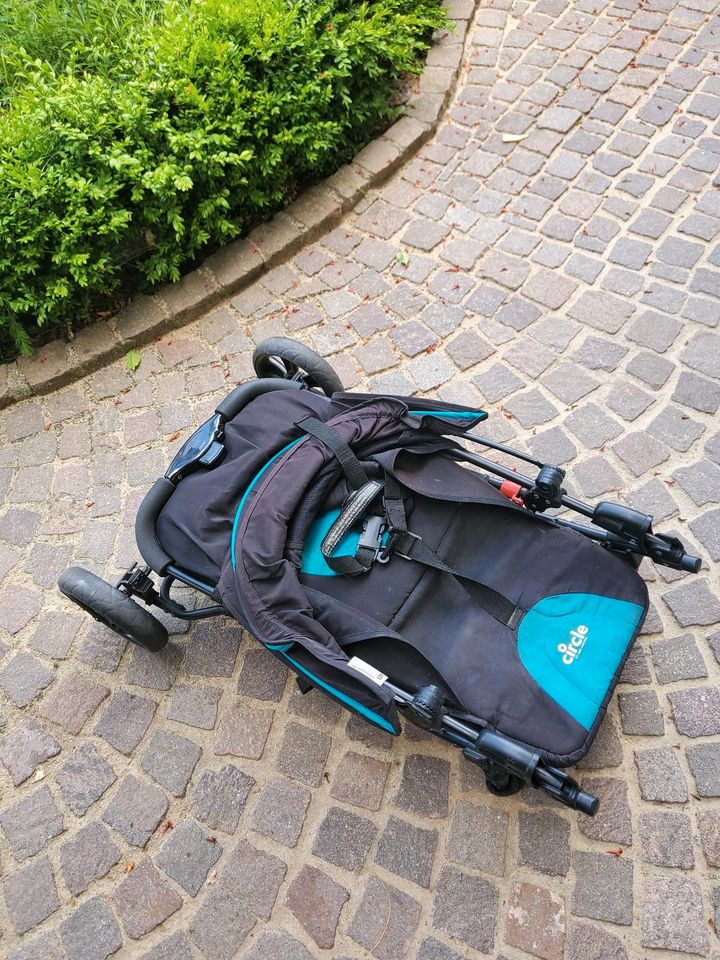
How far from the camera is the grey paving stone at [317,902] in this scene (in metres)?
2.79

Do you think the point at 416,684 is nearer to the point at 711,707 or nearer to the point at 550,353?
the point at 711,707

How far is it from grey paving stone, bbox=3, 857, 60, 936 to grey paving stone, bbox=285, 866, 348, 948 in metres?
0.99

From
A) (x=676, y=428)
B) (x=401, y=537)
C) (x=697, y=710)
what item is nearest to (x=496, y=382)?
(x=676, y=428)

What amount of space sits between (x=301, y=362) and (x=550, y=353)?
1.49 metres

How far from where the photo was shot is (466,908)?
2775 millimetres

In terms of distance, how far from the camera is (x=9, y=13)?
5.04 metres

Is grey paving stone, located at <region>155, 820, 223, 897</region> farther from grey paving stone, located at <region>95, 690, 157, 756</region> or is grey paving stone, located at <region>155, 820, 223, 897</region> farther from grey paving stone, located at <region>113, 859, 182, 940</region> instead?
grey paving stone, located at <region>95, 690, 157, 756</region>

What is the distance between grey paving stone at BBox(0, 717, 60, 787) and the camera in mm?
3244

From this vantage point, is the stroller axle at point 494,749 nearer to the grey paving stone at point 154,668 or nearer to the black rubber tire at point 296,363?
the grey paving stone at point 154,668

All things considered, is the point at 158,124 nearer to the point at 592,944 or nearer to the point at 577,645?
the point at 577,645

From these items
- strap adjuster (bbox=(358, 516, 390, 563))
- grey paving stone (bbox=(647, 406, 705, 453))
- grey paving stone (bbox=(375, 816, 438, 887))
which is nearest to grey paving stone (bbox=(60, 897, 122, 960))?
grey paving stone (bbox=(375, 816, 438, 887))

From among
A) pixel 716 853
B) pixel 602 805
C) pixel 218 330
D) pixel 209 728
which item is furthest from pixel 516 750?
pixel 218 330

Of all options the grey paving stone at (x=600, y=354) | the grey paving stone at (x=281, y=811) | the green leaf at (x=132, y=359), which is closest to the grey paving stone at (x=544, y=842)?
the grey paving stone at (x=281, y=811)

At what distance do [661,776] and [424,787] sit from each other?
95cm
